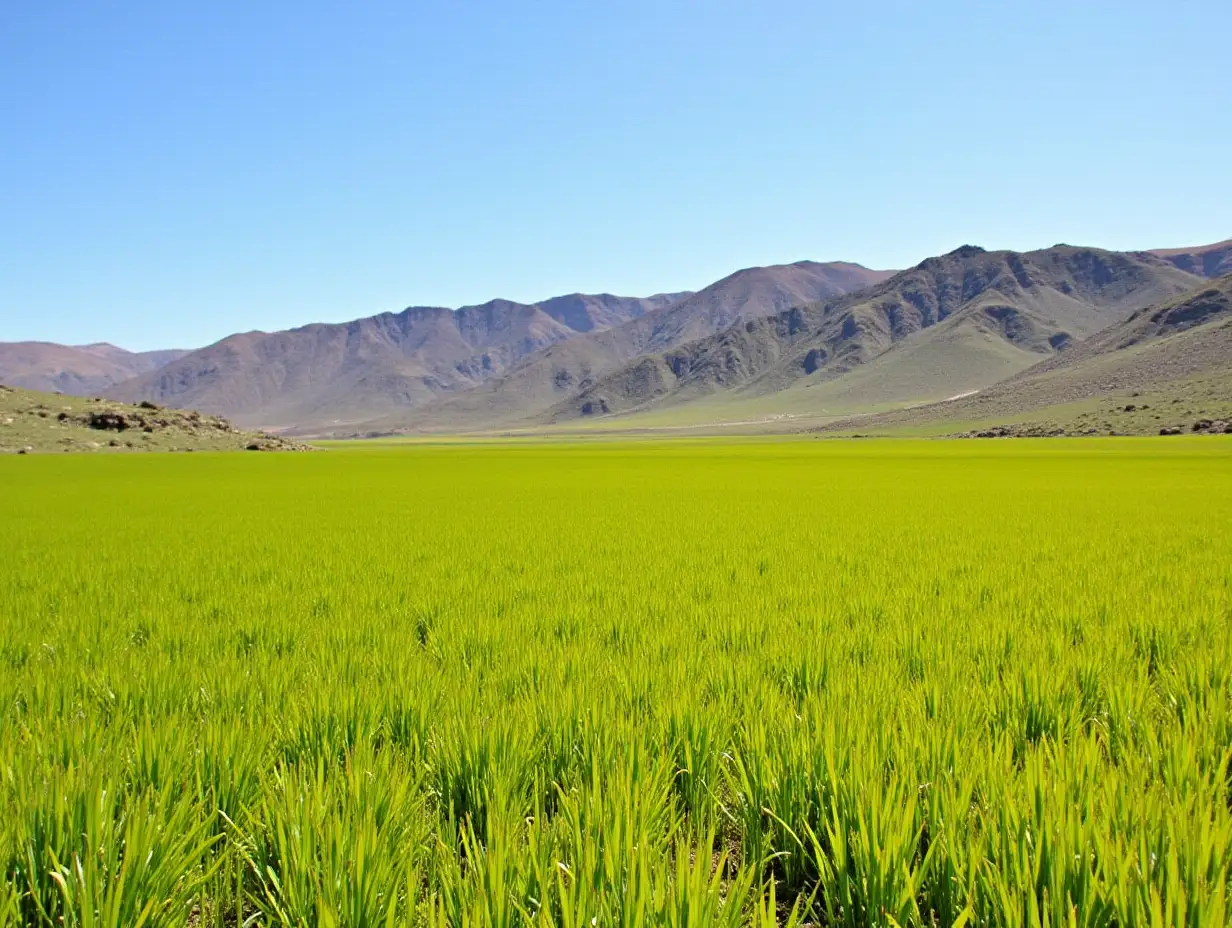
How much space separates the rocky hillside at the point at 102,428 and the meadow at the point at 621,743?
74080mm

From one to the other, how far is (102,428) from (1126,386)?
14884cm

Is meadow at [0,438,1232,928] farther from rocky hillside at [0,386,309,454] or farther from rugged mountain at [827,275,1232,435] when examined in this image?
rugged mountain at [827,275,1232,435]

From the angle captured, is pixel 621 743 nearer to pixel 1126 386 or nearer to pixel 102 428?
pixel 102 428

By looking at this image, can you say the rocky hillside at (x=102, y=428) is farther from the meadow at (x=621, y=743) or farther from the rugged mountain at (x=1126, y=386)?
the rugged mountain at (x=1126, y=386)

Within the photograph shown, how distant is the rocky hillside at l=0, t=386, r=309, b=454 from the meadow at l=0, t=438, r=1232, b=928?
2917 inches

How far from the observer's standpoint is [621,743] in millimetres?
3393

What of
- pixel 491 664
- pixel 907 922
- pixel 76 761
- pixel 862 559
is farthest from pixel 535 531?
pixel 907 922

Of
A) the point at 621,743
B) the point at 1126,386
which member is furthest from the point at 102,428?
the point at 1126,386

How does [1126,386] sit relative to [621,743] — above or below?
above

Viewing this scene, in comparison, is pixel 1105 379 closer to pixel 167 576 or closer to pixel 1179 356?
pixel 1179 356

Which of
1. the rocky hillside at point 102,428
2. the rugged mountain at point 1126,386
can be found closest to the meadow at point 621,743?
the rocky hillside at point 102,428

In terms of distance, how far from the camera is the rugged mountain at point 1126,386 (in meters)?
101

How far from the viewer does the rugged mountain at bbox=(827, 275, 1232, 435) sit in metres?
101

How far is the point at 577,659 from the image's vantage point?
4.86m
